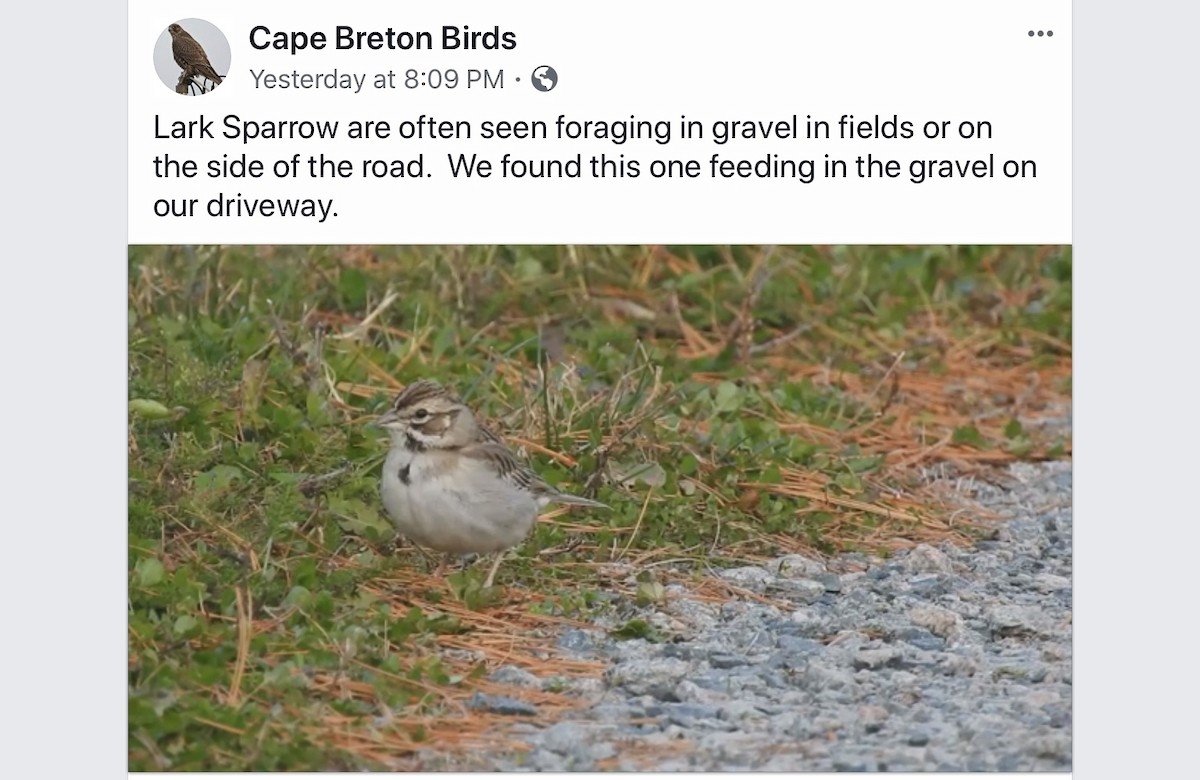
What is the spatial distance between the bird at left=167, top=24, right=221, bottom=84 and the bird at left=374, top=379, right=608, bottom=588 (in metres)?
1.48

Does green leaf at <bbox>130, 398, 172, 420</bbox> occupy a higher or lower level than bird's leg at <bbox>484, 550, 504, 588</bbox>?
higher

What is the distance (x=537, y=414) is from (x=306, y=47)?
7.81 feet

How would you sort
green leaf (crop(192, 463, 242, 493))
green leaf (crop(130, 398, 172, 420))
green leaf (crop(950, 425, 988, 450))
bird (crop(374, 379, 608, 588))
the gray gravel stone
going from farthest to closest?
green leaf (crop(950, 425, 988, 450))
green leaf (crop(130, 398, 172, 420))
green leaf (crop(192, 463, 242, 493))
bird (crop(374, 379, 608, 588))
the gray gravel stone

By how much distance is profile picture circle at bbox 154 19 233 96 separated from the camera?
7.48 m

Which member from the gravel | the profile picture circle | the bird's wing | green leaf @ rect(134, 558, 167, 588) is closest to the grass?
green leaf @ rect(134, 558, 167, 588)

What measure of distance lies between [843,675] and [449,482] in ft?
5.52

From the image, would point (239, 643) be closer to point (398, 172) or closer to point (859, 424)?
point (398, 172)

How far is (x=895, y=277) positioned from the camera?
39.0 feet

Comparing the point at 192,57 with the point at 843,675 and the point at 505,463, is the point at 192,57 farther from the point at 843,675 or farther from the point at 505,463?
the point at 843,675

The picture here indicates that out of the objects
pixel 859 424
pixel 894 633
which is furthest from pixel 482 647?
pixel 859 424

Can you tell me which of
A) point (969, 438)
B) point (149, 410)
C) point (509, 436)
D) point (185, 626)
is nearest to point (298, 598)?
point (185, 626)

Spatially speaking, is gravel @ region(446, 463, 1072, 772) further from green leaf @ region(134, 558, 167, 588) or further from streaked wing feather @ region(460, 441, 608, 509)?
green leaf @ region(134, 558, 167, 588)

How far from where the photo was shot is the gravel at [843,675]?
6.68 meters

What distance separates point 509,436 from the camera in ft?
30.1
